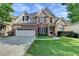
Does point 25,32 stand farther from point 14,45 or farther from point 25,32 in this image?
point 14,45

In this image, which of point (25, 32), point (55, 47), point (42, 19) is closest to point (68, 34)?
point (55, 47)

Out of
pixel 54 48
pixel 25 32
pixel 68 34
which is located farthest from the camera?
pixel 25 32

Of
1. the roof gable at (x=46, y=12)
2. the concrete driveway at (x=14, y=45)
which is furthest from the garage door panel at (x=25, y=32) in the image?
the roof gable at (x=46, y=12)

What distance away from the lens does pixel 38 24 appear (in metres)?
4.98

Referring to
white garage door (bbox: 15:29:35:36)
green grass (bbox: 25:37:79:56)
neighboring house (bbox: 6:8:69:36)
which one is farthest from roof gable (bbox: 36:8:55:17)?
green grass (bbox: 25:37:79:56)

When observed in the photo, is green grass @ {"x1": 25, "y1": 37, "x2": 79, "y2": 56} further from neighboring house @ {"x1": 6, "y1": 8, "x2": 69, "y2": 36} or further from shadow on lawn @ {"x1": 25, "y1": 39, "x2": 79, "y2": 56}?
neighboring house @ {"x1": 6, "y1": 8, "x2": 69, "y2": 36}

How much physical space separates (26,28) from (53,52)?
0.81 metres

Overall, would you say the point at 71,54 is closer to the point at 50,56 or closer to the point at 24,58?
the point at 50,56

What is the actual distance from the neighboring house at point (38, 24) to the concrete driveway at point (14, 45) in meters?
0.15

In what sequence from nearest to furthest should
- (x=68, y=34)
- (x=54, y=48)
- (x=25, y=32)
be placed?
(x=54, y=48) → (x=68, y=34) → (x=25, y=32)

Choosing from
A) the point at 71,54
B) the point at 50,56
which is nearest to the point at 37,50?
the point at 50,56

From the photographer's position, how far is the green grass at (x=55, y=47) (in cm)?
470

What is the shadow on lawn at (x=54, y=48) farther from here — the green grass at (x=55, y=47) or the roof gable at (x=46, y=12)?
the roof gable at (x=46, y=12)

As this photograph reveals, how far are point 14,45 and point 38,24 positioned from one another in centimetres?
66
